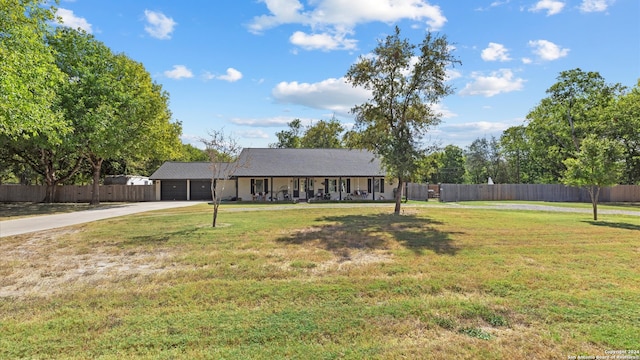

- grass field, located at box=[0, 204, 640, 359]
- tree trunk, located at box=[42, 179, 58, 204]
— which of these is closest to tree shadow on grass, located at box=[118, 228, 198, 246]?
grass field, located at box=[0, 204, 640, 359]

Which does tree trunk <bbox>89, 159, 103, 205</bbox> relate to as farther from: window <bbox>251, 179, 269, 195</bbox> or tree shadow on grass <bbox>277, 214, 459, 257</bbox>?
tree shadow on grass <bbox>277, 214, 459, 257</bbox>

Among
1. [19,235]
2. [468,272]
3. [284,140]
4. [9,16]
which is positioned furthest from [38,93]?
[284,140]

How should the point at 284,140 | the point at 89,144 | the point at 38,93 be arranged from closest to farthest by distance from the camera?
the point at 38,93 → the point at 89,144 → the point at 284,140

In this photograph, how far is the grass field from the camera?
3.76 m

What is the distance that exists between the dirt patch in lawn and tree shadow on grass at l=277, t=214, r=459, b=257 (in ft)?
12.5

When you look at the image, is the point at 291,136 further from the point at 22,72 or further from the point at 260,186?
the point at 22,72

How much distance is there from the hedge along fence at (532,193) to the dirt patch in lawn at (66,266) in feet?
95.3

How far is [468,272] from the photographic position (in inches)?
258

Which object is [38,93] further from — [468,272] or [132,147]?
[468,272]

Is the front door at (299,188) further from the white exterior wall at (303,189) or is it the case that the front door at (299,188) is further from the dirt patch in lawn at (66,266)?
the dirt patch in lawn at (66,266)

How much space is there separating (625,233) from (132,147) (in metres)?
29.4

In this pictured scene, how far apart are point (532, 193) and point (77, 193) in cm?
4367

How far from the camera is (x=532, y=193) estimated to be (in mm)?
33719

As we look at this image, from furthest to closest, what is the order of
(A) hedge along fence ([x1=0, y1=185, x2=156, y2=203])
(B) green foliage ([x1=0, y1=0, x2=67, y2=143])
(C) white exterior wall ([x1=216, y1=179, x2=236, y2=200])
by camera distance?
1. (A) hedge along fence ([x1=0, y1=185, x2=156, y2=203])
2. (C) white exterior wall ([x1=216, y1=179, x2=236, y2=200])
3. (B) green foliage ([x1=0, y1=0, x2=67, y2=143])
